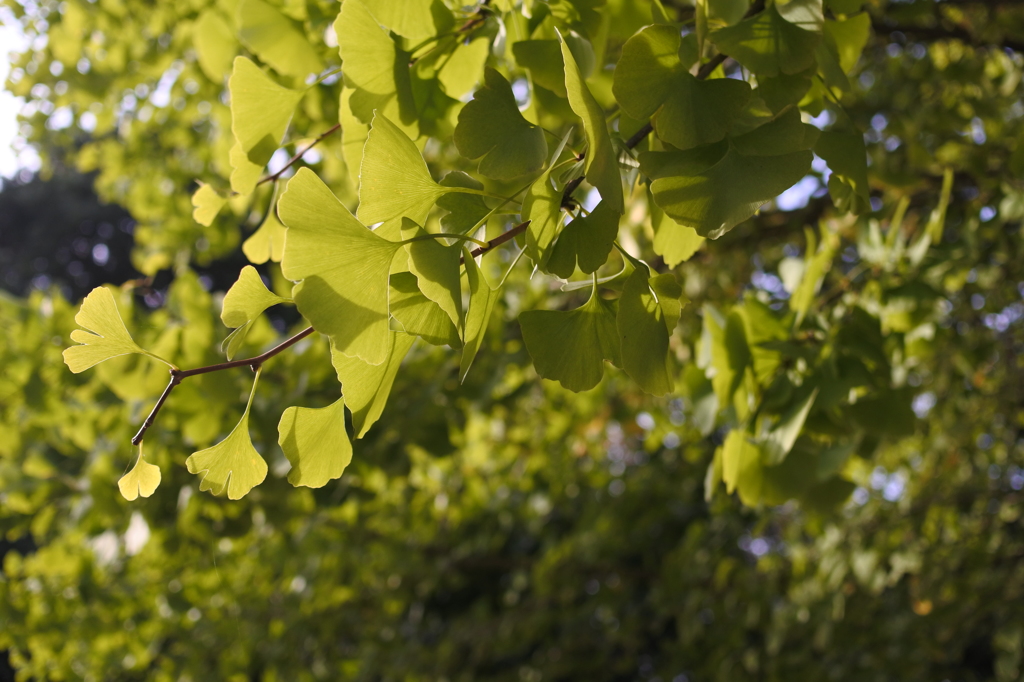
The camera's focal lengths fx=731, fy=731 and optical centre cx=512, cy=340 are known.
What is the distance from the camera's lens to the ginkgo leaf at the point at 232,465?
15.1 inches

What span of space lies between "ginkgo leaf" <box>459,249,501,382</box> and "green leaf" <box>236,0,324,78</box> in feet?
0.99

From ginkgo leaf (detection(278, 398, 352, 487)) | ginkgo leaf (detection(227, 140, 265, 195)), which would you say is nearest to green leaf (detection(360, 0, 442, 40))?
ginkgo leaf (detection(227, 140, 265, 195))

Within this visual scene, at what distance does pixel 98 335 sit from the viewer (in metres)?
0.36

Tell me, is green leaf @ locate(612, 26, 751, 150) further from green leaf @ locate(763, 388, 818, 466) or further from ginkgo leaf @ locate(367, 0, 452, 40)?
green leaf @ locate(763, 388, 818, 466)

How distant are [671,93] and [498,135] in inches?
3.6

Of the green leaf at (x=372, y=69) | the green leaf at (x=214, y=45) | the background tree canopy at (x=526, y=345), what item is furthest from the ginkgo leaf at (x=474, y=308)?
the green leaf at (x=214, y=45)

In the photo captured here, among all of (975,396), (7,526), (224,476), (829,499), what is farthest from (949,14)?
(7,526)

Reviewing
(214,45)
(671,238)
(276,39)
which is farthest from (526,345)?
(214,45)

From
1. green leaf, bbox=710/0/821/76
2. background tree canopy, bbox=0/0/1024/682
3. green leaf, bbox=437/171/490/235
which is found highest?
green leaf, bbox=710/0/821/76

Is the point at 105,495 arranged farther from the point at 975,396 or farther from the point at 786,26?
the point at 975,396

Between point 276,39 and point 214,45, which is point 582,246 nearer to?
point 276,39

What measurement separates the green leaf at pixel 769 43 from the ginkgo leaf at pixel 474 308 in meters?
0.17

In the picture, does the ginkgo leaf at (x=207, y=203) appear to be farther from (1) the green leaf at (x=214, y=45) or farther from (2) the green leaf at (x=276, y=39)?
(1) the green leaf at (x=214, y=45)

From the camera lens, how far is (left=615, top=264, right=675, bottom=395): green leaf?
1.20 feet
